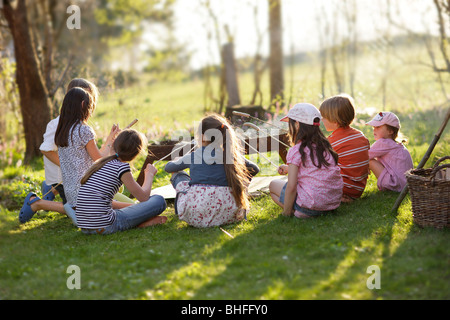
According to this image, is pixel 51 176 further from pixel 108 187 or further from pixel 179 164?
pixel 179 164

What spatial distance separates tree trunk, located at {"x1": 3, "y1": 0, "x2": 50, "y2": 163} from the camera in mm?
7586

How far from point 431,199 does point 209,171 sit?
180 centimetres

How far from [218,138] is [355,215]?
1.38 meters

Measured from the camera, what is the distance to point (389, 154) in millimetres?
4867

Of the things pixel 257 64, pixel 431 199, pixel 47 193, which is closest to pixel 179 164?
pixel 47 193

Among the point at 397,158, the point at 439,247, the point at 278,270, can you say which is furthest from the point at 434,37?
the point at 278,270

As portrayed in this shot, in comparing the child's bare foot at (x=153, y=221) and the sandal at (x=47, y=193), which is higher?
the sandal at (x=47, y=193)

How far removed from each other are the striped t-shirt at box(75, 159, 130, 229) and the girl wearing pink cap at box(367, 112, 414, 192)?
2.42 metres

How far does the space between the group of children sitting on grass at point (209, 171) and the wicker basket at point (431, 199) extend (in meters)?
0.63

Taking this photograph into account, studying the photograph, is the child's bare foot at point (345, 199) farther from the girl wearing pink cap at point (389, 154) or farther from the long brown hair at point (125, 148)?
the long brown hair at point (125, 148)

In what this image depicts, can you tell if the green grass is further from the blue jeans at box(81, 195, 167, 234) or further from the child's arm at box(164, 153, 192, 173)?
the child's arm at box(164, 153, 192, 173)

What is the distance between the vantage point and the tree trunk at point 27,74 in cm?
759

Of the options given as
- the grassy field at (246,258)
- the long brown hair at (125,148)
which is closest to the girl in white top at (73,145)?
the grassy field at (246,258)

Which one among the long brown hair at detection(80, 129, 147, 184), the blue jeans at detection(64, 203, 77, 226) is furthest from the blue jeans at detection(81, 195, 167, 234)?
the long brown hair at detection(80, 129, 147, 184)
